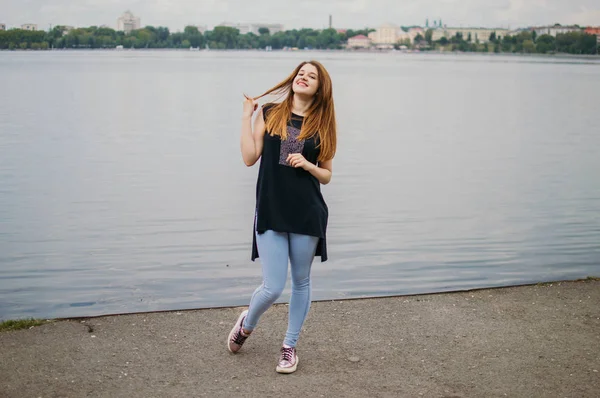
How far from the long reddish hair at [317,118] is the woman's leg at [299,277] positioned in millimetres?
437

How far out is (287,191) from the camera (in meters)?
4.85

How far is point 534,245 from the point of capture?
442 inches

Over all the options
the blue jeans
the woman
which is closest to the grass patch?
the blue jeans

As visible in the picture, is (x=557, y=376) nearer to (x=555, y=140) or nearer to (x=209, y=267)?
(x=209, y=267)

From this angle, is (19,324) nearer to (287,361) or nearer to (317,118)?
(287,361)

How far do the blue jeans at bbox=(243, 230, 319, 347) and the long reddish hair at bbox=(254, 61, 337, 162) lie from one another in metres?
0.46

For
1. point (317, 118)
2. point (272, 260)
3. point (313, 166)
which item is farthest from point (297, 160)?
point (272, 260)

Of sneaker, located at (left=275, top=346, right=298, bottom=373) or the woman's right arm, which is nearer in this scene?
the woman's right arm

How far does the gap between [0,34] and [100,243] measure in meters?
158

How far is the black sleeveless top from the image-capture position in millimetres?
4816

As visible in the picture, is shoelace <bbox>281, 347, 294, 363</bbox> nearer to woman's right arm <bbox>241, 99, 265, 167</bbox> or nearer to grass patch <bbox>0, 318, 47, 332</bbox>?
woman's right arm <bbox>241, 99, 265, 167</bbox>

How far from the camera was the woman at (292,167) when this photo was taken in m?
4.82

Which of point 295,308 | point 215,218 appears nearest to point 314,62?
point 295,308

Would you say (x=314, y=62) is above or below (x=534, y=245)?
above
